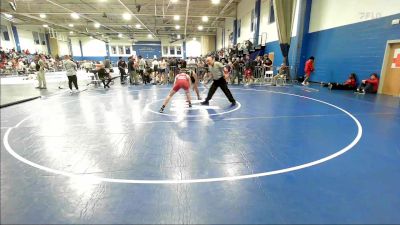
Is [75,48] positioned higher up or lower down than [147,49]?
higher up

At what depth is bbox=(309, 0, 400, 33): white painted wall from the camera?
9477 millimetres

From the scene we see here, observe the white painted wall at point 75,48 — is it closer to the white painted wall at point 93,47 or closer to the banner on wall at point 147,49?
the white painted wall at point 93,47

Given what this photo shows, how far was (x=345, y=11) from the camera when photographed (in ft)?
37.8

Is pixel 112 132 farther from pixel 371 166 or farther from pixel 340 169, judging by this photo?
pixel 371 166

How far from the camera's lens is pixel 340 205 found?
2.64 meters

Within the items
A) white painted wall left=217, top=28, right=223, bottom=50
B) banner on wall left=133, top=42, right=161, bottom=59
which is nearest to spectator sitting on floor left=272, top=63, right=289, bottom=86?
white painted wall left=217, top=28, right=223, bottom=50

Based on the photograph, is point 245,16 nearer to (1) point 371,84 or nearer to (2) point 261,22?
(2) point 261,22

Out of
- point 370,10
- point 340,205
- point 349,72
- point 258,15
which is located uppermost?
point 258,15

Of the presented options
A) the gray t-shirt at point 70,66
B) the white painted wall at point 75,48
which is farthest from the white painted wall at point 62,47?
the gray t-shirt at point 70,66

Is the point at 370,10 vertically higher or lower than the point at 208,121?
higher

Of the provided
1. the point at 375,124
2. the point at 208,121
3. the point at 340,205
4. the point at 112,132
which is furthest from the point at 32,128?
the point at 375,124

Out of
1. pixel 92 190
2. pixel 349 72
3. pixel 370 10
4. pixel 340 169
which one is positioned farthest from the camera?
pixel 349 72

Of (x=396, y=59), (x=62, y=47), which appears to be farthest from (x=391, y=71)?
(x=62, y=47)

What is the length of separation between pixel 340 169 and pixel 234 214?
1.99 metres
